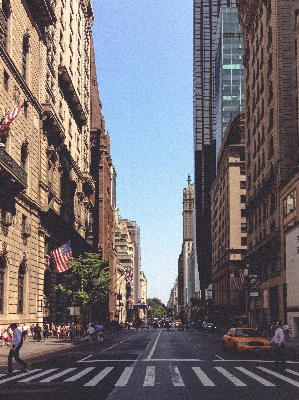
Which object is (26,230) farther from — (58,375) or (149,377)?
(149,377)

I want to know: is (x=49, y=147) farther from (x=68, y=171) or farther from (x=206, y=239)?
(x=206, y=239)

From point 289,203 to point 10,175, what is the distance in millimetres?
28275

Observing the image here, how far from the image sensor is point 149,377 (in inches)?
805

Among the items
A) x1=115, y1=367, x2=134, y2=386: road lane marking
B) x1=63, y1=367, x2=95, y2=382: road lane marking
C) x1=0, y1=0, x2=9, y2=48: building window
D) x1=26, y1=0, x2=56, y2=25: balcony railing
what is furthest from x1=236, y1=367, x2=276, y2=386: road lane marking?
x1=26, y1=0, x2=56, y2=25: balcony railing

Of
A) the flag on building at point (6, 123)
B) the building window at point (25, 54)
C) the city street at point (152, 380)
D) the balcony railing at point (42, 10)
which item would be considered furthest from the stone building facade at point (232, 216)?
the city street at point (152, 380)

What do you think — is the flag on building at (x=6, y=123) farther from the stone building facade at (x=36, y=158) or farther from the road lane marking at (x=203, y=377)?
the road lane marking at (x=203, y=377)

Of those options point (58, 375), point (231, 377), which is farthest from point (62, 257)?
point (231, 377)

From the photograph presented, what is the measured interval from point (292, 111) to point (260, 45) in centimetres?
1646

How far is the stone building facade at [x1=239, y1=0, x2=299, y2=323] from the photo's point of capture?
208 ft

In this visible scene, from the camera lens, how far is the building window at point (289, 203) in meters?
56.7

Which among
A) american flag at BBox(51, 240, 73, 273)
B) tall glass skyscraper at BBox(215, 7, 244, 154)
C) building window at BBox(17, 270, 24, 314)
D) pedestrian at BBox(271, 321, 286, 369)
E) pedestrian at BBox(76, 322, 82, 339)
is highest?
tall glass skyscraper at BBox(215, 7, 244, 154)

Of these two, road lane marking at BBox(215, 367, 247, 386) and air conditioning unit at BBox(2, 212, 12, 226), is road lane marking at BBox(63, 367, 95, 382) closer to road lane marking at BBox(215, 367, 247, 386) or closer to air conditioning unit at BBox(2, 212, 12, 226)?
road lane marking at BBox(215, 367, 247, 386)

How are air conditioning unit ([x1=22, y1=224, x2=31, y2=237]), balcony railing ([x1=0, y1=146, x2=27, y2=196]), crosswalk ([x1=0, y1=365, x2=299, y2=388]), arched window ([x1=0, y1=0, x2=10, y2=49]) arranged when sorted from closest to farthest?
crosswalk ([x1=0, y1=365, x2=299, y2=388]) → balcony railing ([x1=0, y1=146, x2=27, y2=196]) → arched window ([x1=0, y1=0, x2=10, y2=49]) → air conditioning unit ([x1=22, y1=224, x2=31, y2=237])

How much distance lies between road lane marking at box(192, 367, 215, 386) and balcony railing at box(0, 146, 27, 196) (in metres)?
21.2
